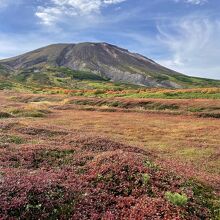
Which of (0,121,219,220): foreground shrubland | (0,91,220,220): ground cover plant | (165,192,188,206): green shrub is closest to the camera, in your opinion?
(0,121,219,220): foreground shrubland

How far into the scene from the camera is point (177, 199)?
14633 mm

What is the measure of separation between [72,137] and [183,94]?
6238 cm

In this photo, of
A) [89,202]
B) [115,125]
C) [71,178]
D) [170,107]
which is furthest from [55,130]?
[170,107]

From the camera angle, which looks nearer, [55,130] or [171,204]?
[171,204]

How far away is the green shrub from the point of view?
1452 cm

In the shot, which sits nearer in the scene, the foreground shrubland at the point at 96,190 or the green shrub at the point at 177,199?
the foreground shrubland at the point at 96,190

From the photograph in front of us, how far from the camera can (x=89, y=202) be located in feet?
46.7

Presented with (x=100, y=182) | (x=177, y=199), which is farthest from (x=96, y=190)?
(x=177, y=199)

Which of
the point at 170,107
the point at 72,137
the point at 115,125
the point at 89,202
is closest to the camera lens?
the point at 89,202

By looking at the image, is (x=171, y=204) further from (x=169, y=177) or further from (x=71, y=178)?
(x=71, y=178)

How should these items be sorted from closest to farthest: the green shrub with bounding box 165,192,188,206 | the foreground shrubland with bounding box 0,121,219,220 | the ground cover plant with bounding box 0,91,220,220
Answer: the foreground shrubland with bounding box 0,121,219,220 < the ground cover plant with bounding box 0,91,220,220 < the green shrub with bounding box 165,192,188,206

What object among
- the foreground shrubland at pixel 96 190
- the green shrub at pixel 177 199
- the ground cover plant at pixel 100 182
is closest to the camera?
the foreground shrubland at pixel 96 190

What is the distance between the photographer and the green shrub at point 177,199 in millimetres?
14516

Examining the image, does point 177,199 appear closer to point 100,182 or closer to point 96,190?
point 96,190
